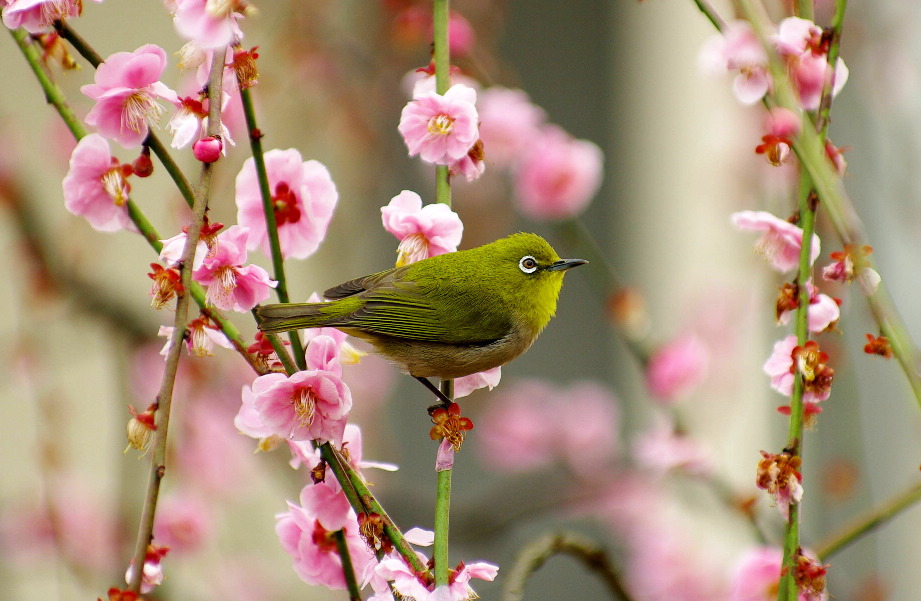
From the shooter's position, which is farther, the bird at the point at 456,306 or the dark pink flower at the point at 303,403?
the bird at the point at 456,306

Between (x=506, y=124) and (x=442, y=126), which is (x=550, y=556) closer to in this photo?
(x=442, y=126)

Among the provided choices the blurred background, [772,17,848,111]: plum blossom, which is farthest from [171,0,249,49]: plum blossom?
the blurred background

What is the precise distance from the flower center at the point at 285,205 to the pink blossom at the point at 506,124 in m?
Result: 1.58

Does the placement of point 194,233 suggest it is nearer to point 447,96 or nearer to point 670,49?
point 447,96

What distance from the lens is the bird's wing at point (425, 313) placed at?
2.23 meters

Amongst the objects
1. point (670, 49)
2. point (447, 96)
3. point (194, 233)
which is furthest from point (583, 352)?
point (194, 233)

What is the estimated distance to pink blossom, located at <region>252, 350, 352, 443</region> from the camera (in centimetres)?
144

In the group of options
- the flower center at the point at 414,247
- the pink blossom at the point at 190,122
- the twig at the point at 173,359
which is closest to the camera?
the twig at the point at 173,359

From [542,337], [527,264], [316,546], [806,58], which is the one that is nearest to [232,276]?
[316,546]

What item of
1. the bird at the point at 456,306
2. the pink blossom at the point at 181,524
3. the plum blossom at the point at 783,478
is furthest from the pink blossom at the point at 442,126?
the pink blossom at the point at 181,524

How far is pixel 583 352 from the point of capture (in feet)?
21.3

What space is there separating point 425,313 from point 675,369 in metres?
1.31

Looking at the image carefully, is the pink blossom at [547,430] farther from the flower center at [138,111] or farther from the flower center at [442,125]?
the flower center at [138,111]

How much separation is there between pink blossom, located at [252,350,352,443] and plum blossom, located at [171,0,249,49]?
18.5 inches
